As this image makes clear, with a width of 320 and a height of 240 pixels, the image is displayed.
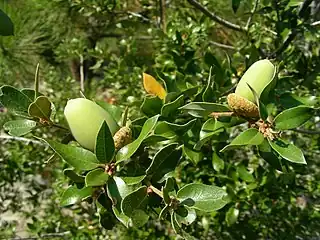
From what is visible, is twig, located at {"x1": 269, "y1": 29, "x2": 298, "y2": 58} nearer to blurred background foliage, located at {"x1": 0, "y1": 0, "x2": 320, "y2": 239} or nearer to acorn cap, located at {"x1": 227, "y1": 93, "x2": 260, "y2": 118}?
blurred background foliage, located at {"x1": 0, "y1": 0, "x2": 320, "y2": 239}

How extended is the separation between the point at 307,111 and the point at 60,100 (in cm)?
155

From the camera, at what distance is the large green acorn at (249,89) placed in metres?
0.66

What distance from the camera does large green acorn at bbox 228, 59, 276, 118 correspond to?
26.0 inches

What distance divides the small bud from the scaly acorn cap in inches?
5.8

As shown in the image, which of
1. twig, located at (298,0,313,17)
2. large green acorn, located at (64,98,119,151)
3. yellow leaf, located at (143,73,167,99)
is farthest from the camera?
twig, located at (298,0,313,17)

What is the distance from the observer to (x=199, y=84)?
124 centimetres

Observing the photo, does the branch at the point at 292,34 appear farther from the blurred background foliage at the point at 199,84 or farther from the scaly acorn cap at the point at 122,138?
the scaly acorn cap at the point at 122,138

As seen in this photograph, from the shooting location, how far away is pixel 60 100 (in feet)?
6.98

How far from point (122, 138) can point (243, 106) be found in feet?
0.50

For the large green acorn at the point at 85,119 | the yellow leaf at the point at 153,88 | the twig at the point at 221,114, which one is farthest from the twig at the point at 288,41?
the large green acorn at the point at 85,119

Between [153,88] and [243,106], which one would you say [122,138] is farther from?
[153,88]

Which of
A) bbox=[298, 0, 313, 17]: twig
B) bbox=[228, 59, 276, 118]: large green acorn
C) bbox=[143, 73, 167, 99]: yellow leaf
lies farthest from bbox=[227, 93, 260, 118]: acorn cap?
bbox=[298, 0, 313, 17]: twig

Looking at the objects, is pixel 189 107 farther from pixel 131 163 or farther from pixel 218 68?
pixel 218 68

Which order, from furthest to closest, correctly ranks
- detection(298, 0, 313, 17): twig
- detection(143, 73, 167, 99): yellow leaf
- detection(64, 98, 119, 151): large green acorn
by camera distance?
detection(298, 0, 313, 17): twig, detection(143, 73, 167, 99): yellow leaf, detection(64, 98, 119, 151): large green acorn
